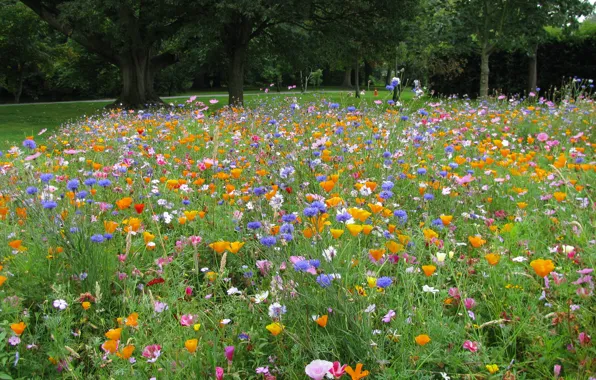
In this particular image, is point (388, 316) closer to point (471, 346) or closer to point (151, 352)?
point (471, 346)

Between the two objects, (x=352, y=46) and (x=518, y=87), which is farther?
(x=518, y=87)

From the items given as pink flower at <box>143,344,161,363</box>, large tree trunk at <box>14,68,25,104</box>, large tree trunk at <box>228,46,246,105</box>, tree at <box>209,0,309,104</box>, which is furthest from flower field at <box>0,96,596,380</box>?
large tree trunk at <box>14,68,25,104</box>

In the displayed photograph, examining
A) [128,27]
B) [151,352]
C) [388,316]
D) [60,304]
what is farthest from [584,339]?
[128,27]

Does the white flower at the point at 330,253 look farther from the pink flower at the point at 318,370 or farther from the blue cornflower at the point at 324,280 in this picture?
the pink flower at the point at 318,370

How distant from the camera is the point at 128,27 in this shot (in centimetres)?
1606

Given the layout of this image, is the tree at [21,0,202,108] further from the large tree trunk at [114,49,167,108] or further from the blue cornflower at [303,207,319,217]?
the blue cornflower at [303,207,319,217]

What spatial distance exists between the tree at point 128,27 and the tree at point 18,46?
8.03 m

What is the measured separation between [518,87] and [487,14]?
6141mm

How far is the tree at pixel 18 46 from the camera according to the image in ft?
78.0

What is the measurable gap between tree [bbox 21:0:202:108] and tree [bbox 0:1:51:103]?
8.03 m

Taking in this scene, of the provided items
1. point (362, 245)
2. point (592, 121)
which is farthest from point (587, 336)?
point (592, 121)

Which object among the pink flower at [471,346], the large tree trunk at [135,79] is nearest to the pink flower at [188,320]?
the pink flower at [471,346]

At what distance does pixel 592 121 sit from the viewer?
5977 mm

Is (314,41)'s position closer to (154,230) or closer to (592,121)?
(592,121)
